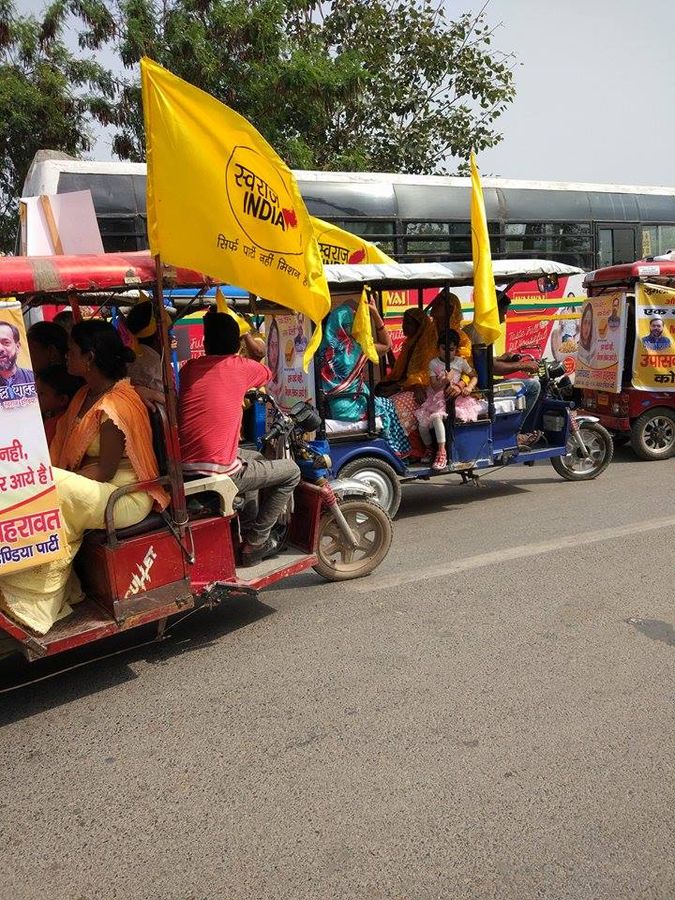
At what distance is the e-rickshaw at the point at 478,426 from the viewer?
6.00 metres

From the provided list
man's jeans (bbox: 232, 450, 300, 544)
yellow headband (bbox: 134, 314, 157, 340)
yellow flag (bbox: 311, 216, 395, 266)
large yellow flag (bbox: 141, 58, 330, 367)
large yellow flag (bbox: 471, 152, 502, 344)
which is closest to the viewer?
large yellow flag (bbox: 141, 58, 330, 367)

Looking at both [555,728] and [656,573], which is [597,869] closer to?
[555,728]

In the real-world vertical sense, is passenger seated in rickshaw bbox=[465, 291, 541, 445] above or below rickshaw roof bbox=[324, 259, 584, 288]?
below

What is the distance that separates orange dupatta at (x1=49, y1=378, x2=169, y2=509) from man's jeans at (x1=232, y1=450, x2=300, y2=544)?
26.3 inches

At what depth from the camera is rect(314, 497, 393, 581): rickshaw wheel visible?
486 cm

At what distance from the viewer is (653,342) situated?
8.61 metres

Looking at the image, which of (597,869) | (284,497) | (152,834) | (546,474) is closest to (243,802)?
(152,834)

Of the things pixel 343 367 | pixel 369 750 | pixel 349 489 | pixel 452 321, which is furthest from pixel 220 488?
pixel 452 321

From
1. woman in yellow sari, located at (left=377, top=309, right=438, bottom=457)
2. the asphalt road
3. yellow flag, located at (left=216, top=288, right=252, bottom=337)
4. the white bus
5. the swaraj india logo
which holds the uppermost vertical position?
the white bus

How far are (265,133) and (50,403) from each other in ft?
35.8

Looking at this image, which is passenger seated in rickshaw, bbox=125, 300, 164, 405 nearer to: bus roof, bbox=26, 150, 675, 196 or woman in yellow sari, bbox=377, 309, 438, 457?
woman in yellow sari, bbox=377, 309, 438, 457

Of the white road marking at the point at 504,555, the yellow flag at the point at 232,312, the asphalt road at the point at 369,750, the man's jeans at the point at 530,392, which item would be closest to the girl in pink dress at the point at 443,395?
the man's jeans at the point at 530,392

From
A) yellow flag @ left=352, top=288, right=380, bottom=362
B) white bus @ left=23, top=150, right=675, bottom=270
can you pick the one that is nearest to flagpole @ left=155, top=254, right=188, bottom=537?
yellow flag @ left=352, top=288, right=380, bottom=362

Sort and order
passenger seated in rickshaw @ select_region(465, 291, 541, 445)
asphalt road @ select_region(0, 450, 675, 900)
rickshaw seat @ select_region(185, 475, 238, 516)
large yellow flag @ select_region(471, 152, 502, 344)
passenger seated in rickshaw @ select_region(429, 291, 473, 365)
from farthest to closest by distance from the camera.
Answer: passenger seated in rickshaw @ select_region(465, 291, 541, 445), passenger seated in rickshaw @ select_region(429, 291, 473, 365), large yellow flag @ select_region(471, 152, 502, 344), rickshaw seat @ select_region(185, 475, 238, 516), asphalt road @ select_region(0, 450, 675, 900)
